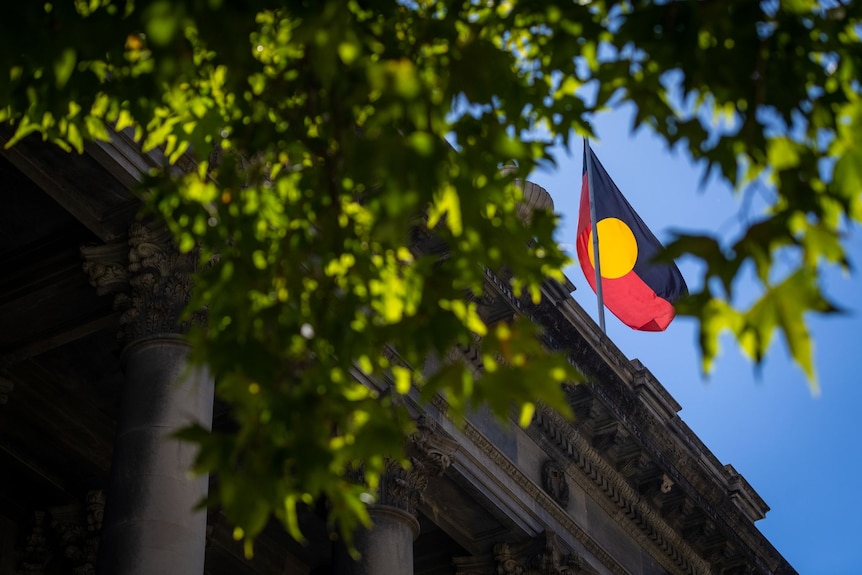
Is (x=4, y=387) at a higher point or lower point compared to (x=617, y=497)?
lower

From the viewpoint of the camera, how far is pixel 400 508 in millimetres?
21875

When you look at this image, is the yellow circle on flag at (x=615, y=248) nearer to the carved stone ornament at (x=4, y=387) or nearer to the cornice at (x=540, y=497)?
the cornice at (x=540, y=497)

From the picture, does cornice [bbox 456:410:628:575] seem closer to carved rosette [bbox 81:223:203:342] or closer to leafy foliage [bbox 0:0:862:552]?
carved rosette [bbox 81:223:203:342]

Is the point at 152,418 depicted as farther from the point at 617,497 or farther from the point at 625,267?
the point at 625,267

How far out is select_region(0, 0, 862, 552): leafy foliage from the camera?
7.46 meters

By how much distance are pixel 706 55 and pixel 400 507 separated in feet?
48.3

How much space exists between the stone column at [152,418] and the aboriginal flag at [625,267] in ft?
51.5

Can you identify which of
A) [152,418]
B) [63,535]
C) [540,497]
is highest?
[540,497]

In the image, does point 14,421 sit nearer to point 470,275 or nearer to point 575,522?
point 575,522

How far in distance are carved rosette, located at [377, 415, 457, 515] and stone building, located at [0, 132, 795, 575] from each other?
0.12ft

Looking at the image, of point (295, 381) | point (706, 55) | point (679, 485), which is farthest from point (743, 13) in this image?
point (679, 485)

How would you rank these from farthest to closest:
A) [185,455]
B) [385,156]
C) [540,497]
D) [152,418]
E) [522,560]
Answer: [540,497] < [522,560] < [152,418] < [185,455] < [385,156]

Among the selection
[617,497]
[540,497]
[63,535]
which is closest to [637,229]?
[617,497]

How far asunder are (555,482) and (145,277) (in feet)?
35.7
